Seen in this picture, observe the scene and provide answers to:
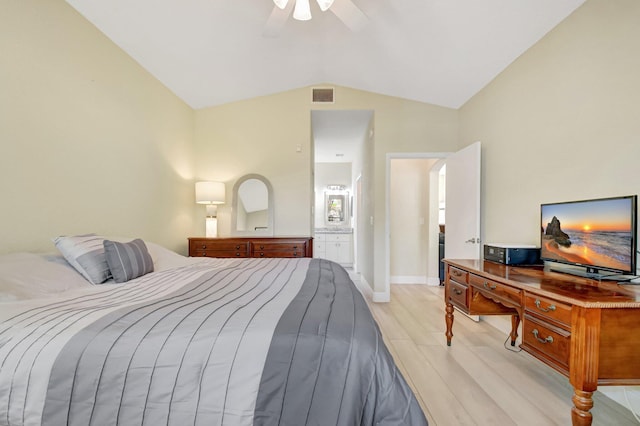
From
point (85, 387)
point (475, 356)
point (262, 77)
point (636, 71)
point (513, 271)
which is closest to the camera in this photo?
point (85, 387)

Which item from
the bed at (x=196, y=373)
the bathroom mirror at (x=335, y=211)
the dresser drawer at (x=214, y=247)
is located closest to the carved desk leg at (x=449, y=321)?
the bed at (x=196, y=373)

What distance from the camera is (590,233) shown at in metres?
1.70

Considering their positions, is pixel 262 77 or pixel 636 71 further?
pixel 262 77

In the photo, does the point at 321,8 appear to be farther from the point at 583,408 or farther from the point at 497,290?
the point at 583,408

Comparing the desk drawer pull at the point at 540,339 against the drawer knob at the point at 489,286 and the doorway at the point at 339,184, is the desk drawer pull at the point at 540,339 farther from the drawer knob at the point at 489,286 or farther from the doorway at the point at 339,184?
the doorway at the point at 339,184

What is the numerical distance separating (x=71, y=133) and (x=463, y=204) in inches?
150

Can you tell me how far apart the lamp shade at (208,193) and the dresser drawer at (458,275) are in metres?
2.85

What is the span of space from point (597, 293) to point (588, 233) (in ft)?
1.73

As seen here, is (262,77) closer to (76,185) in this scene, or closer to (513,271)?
(76,185)

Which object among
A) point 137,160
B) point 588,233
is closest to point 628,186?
point 588,233

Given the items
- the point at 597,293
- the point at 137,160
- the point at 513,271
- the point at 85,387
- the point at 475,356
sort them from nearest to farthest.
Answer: the point at 85,387, the point at 597,293, the point at 513,271, the point at 475,356, the point at 137,160

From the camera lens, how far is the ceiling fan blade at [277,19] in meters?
1.92

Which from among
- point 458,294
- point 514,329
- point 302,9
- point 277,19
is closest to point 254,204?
point 277,19

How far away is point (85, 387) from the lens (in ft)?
2.76
